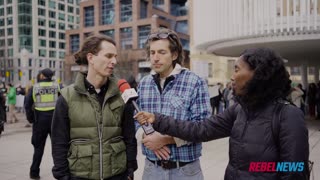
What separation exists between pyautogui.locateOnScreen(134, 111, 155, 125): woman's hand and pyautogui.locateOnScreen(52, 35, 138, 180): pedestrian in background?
15.5 inches

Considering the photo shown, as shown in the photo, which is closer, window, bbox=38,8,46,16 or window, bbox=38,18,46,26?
window, bbox=38,8,46,16

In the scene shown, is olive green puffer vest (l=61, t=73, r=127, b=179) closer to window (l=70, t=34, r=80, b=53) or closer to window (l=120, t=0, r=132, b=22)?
window (l=120, t=0, r=132, b=22)

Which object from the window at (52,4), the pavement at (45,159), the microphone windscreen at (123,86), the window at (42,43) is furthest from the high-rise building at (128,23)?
the microphone windscreen at (123,86)

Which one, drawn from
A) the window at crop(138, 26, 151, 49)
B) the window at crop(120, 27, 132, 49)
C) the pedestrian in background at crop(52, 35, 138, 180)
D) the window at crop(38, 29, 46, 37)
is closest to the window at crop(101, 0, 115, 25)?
the window at crop(120, 27, 132, 49)

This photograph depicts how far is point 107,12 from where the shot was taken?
212 ft

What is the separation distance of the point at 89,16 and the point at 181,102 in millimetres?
66819

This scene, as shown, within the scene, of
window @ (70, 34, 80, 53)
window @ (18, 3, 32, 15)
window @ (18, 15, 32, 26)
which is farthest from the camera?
window @ (18, 15, 32, 26)

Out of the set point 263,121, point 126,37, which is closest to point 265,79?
point 263,121

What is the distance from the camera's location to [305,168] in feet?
6.68

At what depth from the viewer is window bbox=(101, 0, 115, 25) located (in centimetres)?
6375

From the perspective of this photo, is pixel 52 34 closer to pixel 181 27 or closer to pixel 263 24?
pixel 181 27

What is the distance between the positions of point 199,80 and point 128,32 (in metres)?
59.0

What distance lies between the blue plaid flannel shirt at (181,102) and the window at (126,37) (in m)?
57.4

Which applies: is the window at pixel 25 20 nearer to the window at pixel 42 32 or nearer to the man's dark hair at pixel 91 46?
the window at pixel 42 32
